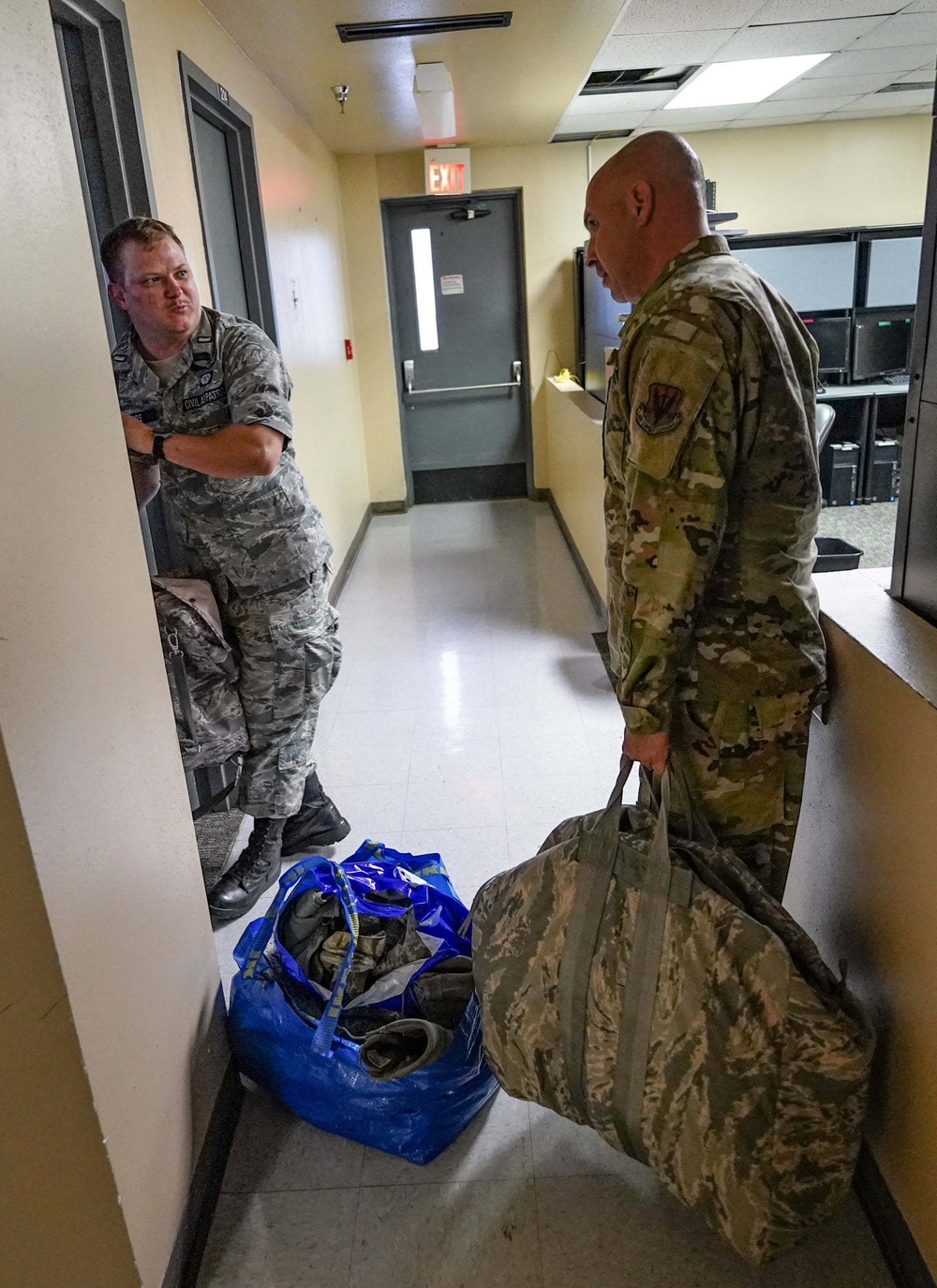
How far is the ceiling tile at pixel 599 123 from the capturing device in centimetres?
527

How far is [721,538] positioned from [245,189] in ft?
→ 9.54

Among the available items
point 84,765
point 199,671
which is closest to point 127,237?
point 199,671

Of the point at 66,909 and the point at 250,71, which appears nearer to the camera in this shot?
the point at 66,909

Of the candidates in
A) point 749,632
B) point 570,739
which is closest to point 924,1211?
point 749,632

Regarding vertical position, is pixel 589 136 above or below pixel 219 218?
above

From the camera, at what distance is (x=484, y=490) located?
6773 mm

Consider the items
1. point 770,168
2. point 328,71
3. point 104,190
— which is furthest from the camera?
point 770,168

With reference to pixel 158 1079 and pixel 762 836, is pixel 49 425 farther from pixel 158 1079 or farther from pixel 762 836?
pixel 762 836

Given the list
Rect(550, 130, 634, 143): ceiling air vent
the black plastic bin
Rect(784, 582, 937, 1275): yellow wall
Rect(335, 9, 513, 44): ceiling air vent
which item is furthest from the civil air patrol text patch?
Rect(550, 130, 634, 143): ceiling air vent

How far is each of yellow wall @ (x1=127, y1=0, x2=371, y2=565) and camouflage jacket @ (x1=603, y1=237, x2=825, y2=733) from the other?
5.58 feet

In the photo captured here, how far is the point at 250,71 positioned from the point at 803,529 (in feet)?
11.0

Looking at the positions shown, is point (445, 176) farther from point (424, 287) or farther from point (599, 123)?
point (599, 123)

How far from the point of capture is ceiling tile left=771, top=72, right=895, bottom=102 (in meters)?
4.70

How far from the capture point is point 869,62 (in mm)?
4383
